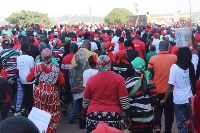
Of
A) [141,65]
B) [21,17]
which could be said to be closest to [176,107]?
[141,65]

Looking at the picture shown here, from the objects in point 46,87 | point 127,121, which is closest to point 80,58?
point 46,87

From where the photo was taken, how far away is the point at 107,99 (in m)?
4.59

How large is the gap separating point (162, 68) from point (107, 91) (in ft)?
6.77

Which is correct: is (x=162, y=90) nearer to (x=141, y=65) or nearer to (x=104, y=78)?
(x=141, y=65)

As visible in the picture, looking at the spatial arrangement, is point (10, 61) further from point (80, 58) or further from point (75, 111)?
point (80, 58)

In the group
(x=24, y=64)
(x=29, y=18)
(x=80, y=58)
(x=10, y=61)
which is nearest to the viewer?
(x=80, y=58)

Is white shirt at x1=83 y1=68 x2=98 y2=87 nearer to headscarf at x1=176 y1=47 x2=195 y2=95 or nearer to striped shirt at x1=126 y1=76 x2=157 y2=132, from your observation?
striped shirt at x1=126 y1=76 x2=157 y2=132

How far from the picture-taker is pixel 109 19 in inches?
1909

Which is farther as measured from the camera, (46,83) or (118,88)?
(46,83)

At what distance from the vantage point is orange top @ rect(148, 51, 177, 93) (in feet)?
20.6

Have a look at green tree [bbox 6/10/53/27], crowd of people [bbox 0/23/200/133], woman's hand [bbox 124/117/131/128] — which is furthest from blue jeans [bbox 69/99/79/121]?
green tree [bbox 6/10/53/27]

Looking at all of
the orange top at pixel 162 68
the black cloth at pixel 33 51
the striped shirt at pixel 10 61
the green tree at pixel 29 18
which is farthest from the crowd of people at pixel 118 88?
the green tree at pixel 29 18

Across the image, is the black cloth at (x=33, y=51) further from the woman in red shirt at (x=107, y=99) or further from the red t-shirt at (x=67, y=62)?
the woman in red shirt at (x=107, y=99)

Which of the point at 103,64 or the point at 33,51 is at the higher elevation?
the point at 103,64
